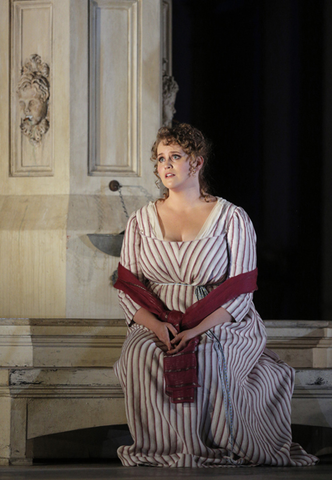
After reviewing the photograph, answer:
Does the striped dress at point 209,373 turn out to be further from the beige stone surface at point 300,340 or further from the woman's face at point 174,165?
the beige stone surface at point 300,340

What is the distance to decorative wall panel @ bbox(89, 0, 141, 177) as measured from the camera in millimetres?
3680

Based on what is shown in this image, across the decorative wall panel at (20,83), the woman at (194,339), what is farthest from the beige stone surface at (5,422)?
the decorative wall panel at (20,83)

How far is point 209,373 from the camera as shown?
2088mm

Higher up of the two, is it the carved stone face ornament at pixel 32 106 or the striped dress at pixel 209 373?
the carved stone face ornament at pixel 32 106

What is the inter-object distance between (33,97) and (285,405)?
2326mm

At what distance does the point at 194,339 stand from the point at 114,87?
2.02 meters

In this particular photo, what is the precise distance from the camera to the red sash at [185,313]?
2.05 m

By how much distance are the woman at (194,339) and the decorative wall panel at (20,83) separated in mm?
1429

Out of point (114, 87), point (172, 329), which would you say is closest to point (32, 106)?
point (114, 87)

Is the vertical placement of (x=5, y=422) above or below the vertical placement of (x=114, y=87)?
below

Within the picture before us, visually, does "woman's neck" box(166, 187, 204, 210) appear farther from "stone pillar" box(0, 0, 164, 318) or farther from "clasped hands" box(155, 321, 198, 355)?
"stone pillar" box(0, 0, 164, 318)

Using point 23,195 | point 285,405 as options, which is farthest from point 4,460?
point 23,195

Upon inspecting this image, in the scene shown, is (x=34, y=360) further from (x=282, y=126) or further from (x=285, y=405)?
(x=282, y=126)

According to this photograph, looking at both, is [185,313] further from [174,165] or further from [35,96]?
[35,96]
